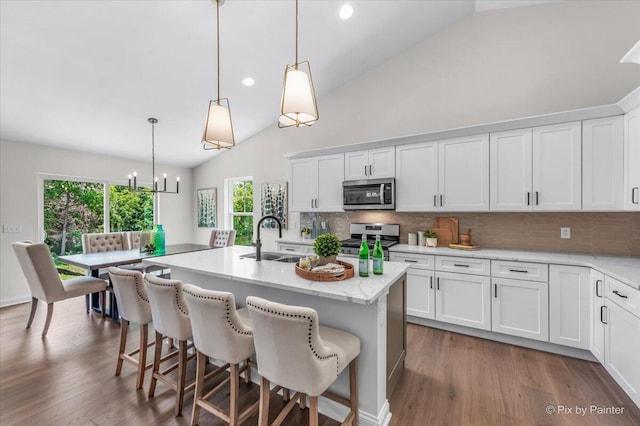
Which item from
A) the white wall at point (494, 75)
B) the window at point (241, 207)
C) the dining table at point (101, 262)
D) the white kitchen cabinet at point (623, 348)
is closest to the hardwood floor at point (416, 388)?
the white kitchen cabinet at point (623, 348)

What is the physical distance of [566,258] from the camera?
2631mm

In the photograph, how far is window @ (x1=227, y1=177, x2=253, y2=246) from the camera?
5688 millimetres

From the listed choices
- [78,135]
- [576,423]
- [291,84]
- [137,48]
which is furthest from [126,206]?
[576,423]

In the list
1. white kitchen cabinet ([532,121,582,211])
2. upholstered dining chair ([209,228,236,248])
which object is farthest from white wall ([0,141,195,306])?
white kitchen cabinet ([532,121,582,211])

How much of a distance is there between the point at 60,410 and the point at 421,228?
384 centimetres

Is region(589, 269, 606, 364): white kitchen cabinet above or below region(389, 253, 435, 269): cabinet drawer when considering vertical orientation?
below

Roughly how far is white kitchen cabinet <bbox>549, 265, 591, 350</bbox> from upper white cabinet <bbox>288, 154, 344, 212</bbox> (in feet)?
8.27

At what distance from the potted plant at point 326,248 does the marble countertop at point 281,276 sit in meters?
0.23

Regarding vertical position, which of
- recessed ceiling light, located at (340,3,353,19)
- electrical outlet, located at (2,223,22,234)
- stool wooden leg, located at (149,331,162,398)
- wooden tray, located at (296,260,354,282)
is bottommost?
stool wooden leg, located at (149,331,162,398)

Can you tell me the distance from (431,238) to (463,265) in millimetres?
561

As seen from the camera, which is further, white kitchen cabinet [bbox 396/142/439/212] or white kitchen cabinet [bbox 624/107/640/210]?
white kitchen cabinet [bbox 396/142/439/212]

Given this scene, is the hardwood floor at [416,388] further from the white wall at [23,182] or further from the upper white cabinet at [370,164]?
the upper white cabinet at [370,164]

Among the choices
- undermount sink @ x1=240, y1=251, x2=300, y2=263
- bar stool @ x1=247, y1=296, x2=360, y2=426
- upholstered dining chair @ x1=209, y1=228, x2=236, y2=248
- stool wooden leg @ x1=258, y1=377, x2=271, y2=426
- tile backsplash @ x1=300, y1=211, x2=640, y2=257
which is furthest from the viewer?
upholstered dining chair @ x1=209, y1=228, x2=236, y2=248

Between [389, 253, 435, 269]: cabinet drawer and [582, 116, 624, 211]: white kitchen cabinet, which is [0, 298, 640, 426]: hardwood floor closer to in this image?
[389, 253, 435, 269]: cabinet drawer
